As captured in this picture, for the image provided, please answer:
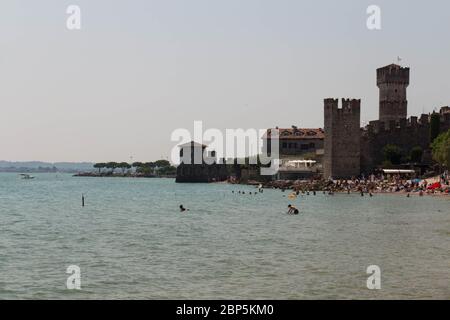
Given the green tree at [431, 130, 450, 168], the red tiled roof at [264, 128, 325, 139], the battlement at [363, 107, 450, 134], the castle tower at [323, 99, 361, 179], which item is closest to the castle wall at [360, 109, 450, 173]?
the battlement at [363, 107, 450, 134]

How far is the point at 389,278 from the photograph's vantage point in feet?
72.4

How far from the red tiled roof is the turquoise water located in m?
67.0

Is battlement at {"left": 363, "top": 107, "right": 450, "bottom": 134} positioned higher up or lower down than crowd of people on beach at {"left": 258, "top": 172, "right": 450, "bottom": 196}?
higher up

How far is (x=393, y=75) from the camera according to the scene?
102 m

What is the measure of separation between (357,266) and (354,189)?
54.5 metres

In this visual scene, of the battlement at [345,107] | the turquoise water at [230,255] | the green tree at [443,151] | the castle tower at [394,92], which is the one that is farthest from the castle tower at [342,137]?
the turquoise water at [230,255]

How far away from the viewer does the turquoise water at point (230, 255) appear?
801 inches

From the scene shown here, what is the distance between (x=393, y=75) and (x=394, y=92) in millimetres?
2253

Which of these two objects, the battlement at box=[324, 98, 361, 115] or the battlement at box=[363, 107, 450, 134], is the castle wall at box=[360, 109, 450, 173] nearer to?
the battlement at box=[363, 107, 450, 134]

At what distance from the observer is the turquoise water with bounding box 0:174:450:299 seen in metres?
20.3

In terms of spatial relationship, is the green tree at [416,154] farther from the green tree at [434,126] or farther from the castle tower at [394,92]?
the castle tower at [394,92]

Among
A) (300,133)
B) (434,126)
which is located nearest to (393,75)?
(434,126)

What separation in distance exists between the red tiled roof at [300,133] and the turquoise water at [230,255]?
6699cm
